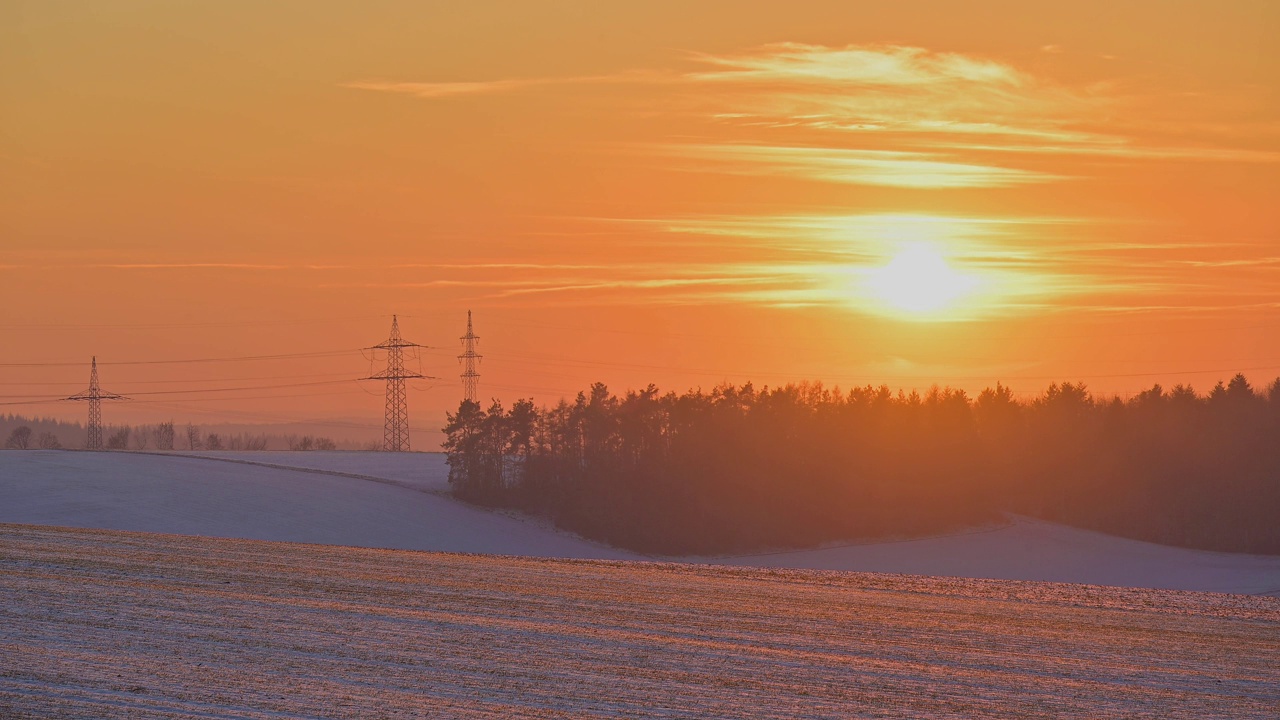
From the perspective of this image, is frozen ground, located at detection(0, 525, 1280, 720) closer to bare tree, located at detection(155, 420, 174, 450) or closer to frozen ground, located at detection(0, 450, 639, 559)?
frozen ground, located at detection(0, 450, 639, 559)

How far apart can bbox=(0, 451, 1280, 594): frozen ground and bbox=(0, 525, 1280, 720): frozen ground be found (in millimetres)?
29191

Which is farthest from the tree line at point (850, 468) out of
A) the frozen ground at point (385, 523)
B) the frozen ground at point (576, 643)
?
the frozen ground at point (576, 643)

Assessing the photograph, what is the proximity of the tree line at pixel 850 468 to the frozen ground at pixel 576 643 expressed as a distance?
51.3 meters

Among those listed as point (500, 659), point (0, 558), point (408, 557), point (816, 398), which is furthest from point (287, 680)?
point (816, 398)

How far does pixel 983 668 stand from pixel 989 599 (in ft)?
31.0

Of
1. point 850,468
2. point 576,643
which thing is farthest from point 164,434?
point 576,643

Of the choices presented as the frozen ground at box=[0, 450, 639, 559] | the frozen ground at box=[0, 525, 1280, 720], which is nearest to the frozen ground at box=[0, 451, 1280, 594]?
the frozen ground at box=[0, 450, 639, 559]

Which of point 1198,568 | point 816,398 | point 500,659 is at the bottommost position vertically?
point 1198,568

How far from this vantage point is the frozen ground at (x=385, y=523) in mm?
58844

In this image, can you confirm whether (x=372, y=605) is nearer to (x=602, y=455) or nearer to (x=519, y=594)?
(x=519, y=594)

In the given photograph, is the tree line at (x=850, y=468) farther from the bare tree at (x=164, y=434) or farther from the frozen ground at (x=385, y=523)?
the bare tree at (x=164, y=434)

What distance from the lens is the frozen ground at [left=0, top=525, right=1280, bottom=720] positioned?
16.4m

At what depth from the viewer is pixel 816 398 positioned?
369 ft

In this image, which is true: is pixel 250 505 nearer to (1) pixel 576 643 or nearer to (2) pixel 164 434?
(1) pixel 576 643
